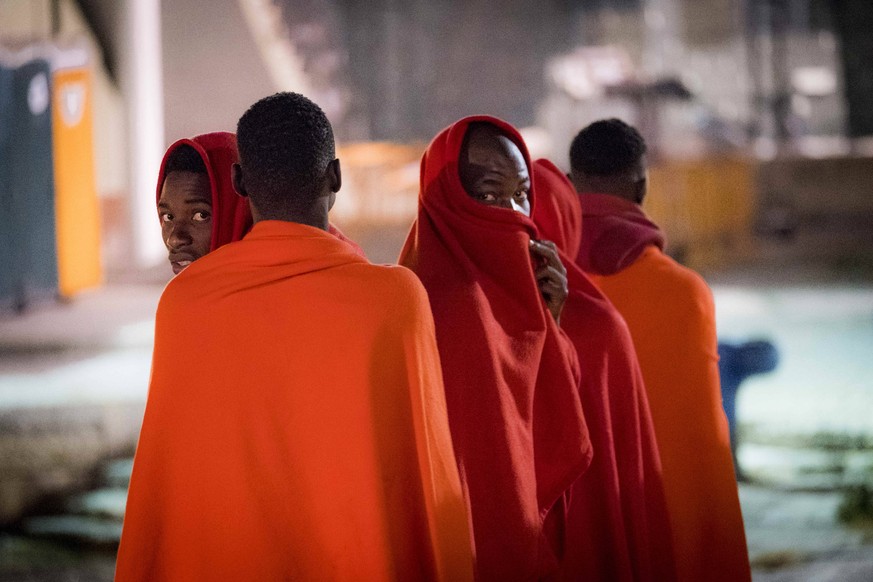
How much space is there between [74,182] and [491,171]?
10.5 metres

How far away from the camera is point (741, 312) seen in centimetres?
1052

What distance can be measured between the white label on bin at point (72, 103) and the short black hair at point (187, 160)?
10109 millimetres

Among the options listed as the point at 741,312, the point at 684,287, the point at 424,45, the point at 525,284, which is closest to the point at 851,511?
the point at 684,287

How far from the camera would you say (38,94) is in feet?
36.1

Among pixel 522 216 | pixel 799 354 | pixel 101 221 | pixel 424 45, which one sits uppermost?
pixel 424 45

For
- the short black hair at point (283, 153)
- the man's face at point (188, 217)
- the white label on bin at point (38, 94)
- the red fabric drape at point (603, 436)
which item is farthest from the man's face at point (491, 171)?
the white label on bin at point (38, 94)

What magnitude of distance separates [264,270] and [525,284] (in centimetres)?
54

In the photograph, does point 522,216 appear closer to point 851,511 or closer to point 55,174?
point 851,511

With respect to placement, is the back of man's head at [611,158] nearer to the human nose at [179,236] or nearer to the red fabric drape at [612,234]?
the red fabric drape at [612,234]

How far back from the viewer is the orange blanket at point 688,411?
2488 mm

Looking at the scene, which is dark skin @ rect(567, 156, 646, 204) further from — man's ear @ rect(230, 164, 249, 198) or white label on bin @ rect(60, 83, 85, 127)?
white label on bin @ rect(60, 83, 85, 127)

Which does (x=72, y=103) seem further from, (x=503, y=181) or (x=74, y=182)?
(x=503, y=181)

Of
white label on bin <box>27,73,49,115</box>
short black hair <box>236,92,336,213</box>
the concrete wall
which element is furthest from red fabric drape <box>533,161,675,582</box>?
the concrete wall

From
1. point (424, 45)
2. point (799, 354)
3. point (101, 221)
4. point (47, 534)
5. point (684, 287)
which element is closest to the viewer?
point (684, 287)
